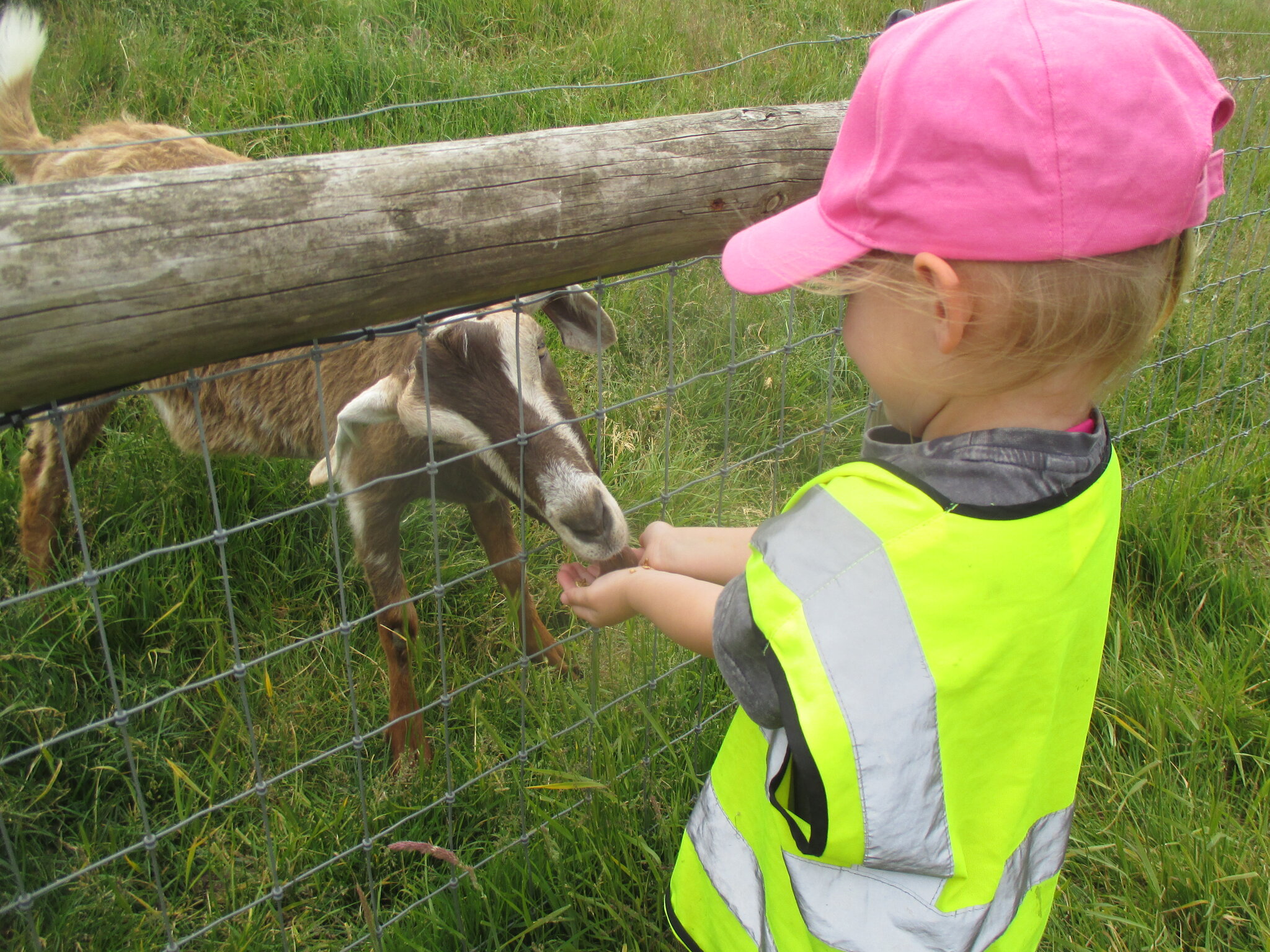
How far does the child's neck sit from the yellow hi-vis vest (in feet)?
0.33

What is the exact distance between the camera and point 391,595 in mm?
3104

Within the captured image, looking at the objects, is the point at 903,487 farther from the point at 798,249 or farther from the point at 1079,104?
the point at 1079,104

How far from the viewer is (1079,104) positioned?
1097mm

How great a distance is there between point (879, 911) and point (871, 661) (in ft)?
1.44

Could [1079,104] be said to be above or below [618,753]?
above

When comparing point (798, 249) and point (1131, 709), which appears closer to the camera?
point (798, 249)

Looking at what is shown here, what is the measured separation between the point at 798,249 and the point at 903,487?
360 mm

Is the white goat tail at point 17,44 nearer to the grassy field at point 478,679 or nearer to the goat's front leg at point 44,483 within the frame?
the grassy field at point 478,679

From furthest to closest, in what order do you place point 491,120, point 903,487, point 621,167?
1. point 491,120
2. point 621,167
3. point 903,487

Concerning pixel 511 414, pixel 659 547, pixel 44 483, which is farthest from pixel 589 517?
pixel 44 483

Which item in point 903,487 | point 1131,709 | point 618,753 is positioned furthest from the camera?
point 1131,709

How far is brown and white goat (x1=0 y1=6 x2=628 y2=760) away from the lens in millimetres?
2525

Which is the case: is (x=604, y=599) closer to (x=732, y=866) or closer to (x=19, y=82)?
(x=732, y=866)

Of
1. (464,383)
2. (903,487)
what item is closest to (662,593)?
(903,487)
